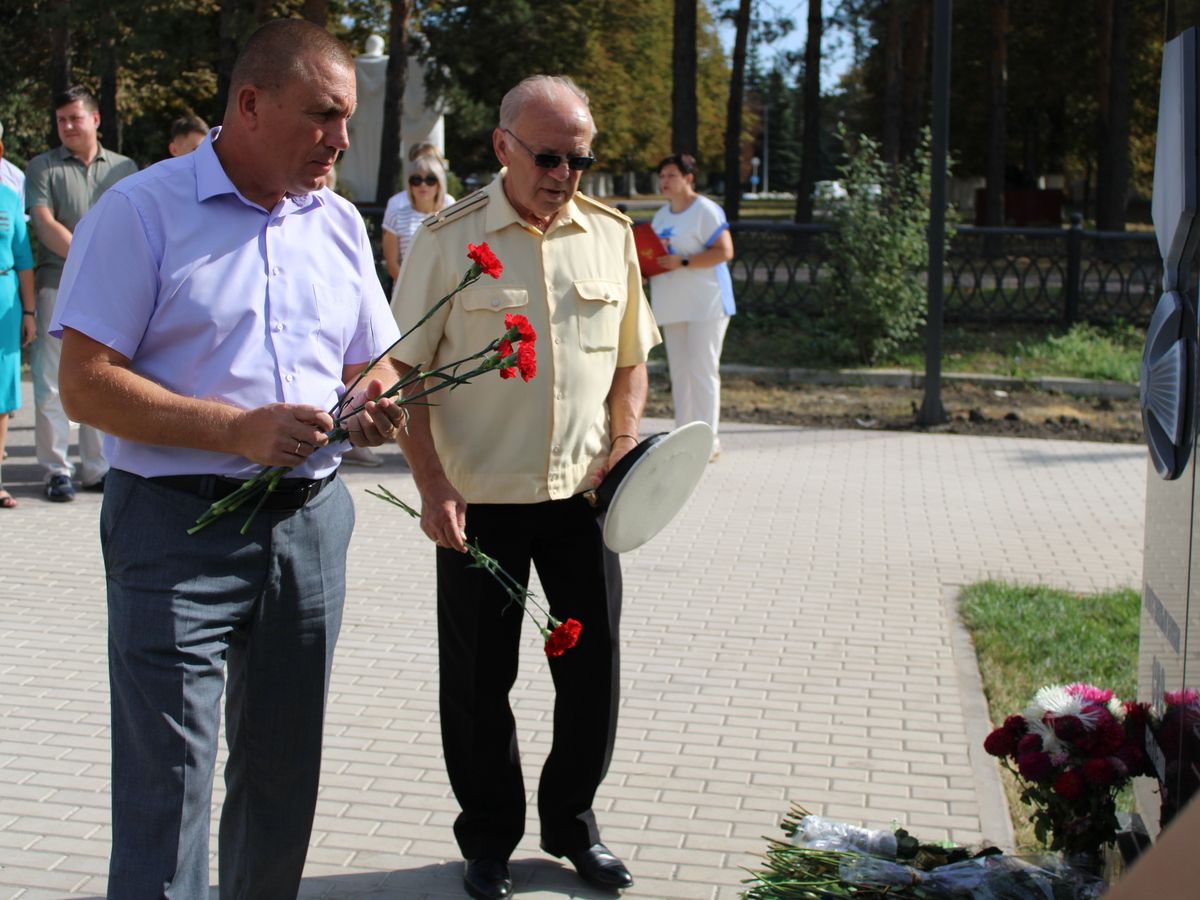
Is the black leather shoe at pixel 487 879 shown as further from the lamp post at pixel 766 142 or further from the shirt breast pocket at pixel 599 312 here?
the lamp post at pixel 766 142

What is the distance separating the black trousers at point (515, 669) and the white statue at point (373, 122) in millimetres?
25710

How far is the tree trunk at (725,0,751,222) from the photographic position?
3525 centimetres

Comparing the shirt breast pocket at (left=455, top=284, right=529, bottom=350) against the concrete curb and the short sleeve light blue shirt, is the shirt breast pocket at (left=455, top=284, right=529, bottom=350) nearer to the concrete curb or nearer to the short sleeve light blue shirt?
the short sleeve light blue shirt

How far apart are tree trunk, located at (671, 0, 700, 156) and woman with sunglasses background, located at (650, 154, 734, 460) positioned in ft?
52.0

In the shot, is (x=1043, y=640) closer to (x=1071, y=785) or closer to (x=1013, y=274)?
(x=1071, y=785)

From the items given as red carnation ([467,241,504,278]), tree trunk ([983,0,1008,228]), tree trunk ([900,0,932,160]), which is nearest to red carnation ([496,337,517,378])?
red carnation ([467,241,504,278])

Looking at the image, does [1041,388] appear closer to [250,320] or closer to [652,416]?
[652,416]

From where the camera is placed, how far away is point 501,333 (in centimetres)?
380

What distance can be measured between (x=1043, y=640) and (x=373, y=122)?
2742cm

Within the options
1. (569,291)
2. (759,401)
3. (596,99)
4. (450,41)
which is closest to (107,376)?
(569,291)

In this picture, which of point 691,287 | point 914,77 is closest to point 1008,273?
point 691,287

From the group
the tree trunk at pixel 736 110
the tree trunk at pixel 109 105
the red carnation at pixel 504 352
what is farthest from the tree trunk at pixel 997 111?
the red carnation at pixel 504 352

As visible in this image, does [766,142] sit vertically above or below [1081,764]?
above

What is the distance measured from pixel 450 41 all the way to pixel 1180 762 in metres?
36.6
